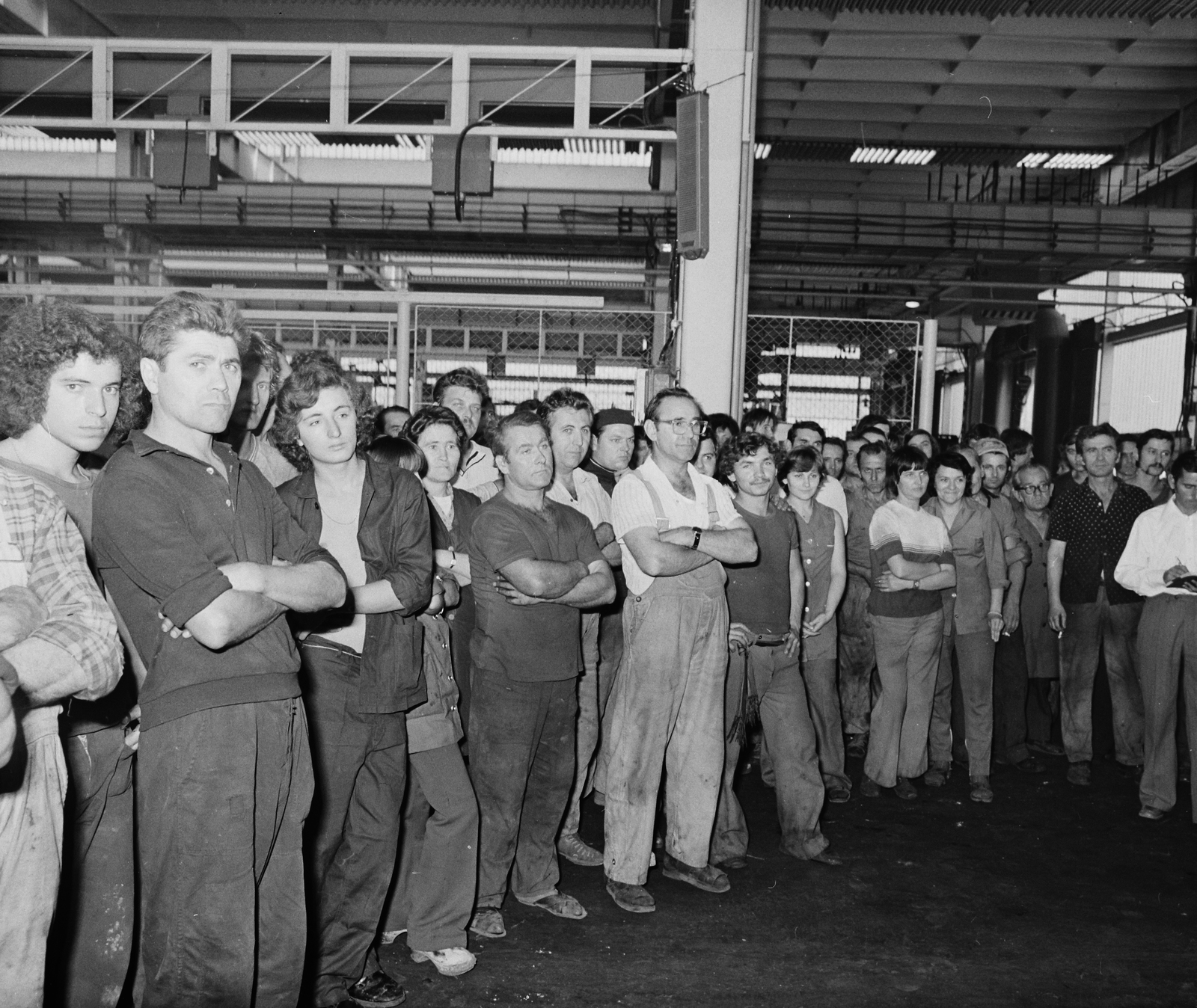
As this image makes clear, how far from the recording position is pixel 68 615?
75.2 inches

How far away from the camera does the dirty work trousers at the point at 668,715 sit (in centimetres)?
386

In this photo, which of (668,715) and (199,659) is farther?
(668,715)

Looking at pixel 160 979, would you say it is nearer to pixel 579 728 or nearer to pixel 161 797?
pixel 161 797

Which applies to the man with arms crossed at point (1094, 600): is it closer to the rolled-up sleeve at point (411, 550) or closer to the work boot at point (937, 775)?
the work boot at point (937, 775)

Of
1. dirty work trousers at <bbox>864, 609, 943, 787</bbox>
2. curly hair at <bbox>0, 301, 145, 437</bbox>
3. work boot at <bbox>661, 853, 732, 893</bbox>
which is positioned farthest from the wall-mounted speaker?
curly hair at <bbox>0, 301, 145, 437</bbox>

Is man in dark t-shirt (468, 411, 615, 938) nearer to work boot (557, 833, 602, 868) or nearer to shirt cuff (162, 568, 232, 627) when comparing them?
work boot (557, 833, 602, 868)

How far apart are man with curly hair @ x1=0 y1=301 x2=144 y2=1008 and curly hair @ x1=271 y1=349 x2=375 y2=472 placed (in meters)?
0.46

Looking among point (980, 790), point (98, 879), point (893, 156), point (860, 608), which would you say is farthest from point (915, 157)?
point (98, 879)

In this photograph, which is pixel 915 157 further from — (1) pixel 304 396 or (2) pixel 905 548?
(1) pixel 304 396

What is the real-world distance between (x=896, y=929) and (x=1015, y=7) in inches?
324

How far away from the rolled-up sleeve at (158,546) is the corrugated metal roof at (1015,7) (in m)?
8.38

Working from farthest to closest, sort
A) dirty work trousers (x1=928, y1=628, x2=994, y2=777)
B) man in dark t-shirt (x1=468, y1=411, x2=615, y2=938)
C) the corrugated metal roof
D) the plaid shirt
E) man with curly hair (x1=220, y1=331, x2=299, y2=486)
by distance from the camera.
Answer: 1. the corrugated metal roof
2. dirty work trousers (x1=928, y1=628, x2=994, y2=777)
3. man in dark t-shirt (x1=468, y1=411, x2=615, y2=938)
4. man with curly hair (x1=220, y1=331, x2=299, y2=486)
5. the plaid shirt

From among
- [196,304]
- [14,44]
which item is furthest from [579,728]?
[14,44]

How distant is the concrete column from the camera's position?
6.92m
